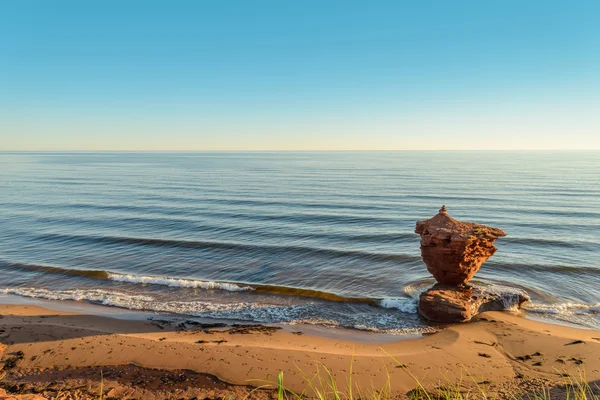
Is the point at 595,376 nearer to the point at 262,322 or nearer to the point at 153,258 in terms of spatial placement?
the point at 262,322

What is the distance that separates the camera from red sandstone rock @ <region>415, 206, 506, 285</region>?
515 inches

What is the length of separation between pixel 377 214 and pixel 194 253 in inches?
637

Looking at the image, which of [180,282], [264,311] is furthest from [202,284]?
[264,311]

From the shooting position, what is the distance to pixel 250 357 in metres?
9.89

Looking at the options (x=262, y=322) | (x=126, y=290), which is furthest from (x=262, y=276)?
(x=126, y=290)

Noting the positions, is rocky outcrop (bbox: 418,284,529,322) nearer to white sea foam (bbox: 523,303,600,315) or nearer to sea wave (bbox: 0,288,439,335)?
white sea foam (bbox: 523,303,600,315)

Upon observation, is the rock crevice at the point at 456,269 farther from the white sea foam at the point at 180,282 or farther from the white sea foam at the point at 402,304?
the white sea foam at the point at 180,282

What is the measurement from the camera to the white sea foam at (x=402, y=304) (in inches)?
537

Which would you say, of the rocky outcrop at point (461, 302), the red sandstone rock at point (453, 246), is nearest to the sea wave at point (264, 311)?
the rocky outcrop at point (461, 302)

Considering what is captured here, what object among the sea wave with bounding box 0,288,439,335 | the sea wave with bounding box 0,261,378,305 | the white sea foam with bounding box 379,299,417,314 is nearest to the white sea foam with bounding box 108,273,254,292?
the sea wave with bounding box 0,261,378,305

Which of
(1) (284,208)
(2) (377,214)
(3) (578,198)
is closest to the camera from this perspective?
(2) (377,214)

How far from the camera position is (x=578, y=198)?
3509cm

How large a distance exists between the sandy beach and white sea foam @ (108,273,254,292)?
3348 mm

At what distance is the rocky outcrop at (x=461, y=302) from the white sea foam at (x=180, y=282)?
25.2 feet
